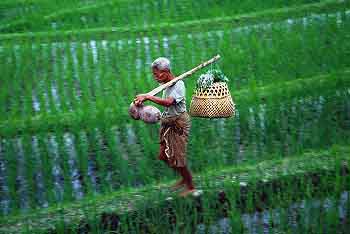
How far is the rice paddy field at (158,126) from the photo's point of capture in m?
4.77

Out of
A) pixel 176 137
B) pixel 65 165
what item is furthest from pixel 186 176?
pixel 65 165

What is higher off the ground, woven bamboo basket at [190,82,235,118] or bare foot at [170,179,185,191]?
woven bamboo basket at [190,82,235,118]

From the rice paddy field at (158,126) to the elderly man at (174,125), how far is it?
226 mm

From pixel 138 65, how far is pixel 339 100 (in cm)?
269

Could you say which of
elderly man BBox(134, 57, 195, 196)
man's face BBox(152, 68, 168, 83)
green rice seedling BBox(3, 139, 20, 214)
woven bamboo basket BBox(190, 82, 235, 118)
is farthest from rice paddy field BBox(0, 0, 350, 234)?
man's face BBox(152, 68, 168, 83)

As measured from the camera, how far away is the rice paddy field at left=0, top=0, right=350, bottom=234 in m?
4.77

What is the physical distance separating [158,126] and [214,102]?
59.4 inches

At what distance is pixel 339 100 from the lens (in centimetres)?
668

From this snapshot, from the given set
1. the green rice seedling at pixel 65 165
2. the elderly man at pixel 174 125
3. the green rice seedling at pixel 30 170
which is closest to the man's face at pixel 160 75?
the elderly man at pixel 174 125

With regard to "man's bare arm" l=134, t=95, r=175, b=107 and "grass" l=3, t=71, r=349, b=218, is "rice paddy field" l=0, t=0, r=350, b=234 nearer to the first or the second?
"grass" l=3, t=71, r=349, b=218

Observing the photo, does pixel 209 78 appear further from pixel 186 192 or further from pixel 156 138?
pixel 156 138

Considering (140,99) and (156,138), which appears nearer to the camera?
(140,99)

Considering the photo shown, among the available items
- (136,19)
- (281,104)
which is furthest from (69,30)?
(281,104)

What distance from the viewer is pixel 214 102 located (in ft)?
16.1
